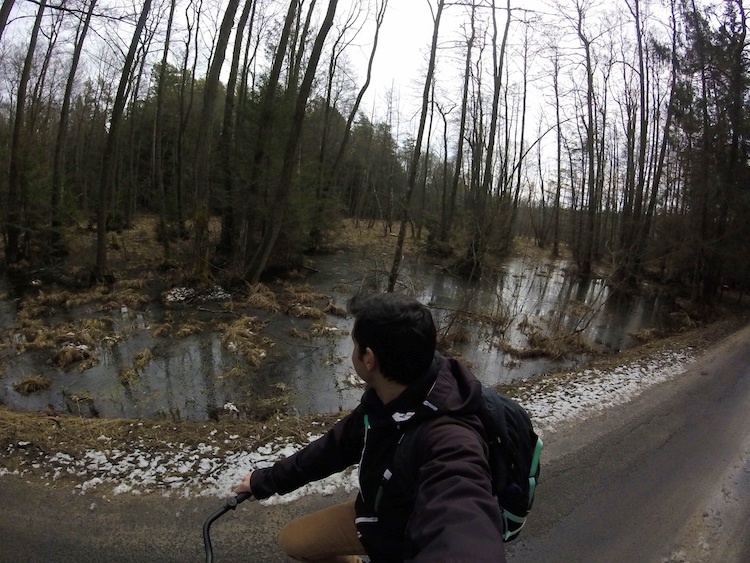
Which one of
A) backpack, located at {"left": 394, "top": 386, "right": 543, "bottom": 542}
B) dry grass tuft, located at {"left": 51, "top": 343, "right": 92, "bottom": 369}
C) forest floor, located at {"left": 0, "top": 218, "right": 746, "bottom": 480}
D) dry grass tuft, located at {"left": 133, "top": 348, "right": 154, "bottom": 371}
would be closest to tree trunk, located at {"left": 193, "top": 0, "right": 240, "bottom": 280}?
forest floor, located at {"left": 0, "top": 218, "right": 746, "bottom": 480}

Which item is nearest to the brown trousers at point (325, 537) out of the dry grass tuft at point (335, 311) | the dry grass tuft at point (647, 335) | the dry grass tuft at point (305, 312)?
the dry grass tuft at point (305, 312)

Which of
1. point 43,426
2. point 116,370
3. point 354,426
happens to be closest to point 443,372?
point 354,426

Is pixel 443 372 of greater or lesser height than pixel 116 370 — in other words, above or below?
above

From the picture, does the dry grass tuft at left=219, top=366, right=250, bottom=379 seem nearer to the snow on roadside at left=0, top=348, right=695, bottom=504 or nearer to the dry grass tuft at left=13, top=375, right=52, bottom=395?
the dry grass tuft at left=13, top=375, right=52, bottom=395

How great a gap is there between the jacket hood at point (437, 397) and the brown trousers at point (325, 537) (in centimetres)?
73

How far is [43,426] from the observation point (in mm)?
4520

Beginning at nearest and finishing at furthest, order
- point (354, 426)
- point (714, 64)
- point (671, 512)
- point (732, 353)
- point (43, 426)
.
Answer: point (354, 426) → point (671, 512) → point (43, 426) → point (732, 353) → point (714, 64)

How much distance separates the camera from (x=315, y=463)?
2029 millimetres

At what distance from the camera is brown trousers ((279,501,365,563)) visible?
197cm

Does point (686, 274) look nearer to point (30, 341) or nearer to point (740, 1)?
point (740, 1)

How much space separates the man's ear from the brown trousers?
0.80 metres

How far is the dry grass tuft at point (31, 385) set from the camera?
20.7 feet

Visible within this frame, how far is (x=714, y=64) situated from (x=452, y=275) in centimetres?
1237

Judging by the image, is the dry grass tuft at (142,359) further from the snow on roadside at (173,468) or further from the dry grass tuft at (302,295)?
the dry grass tuft at (302,295)
